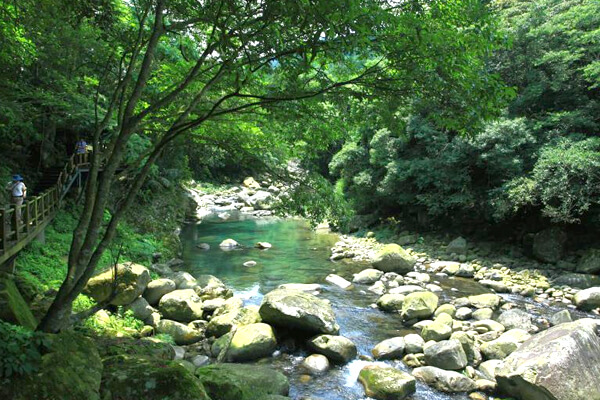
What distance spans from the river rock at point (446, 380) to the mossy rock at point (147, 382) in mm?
4501

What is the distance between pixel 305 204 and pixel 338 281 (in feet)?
26.5

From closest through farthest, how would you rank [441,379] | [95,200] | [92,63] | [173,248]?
[95,200] < [441,379] < [92,63] < [173,248]

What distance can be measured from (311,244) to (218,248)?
4.71 metres

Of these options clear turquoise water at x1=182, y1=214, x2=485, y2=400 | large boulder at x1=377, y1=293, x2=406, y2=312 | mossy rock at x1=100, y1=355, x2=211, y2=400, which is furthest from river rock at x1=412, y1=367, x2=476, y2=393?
mossy rock at x1=100, y1=355, x2=211, y2=400

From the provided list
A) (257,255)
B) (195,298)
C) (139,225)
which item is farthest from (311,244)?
(195,298)

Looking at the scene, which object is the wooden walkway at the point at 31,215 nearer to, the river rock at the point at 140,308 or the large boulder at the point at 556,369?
the river rock at the point at 140,308

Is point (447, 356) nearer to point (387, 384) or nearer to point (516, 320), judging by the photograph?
point (387, 384)

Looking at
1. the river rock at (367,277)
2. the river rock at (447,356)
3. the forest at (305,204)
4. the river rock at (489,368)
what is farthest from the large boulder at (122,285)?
the river rock at (489,368)

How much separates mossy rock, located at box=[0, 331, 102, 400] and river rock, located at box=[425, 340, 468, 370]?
6135mm

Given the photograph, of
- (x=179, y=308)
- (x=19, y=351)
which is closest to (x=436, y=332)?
(x=179, y=308)

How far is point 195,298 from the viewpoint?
1093cm

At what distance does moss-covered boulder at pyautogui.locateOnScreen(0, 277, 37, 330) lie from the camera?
16.7ft

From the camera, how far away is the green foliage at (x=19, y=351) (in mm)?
3625

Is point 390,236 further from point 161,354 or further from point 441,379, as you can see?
point 161,354
